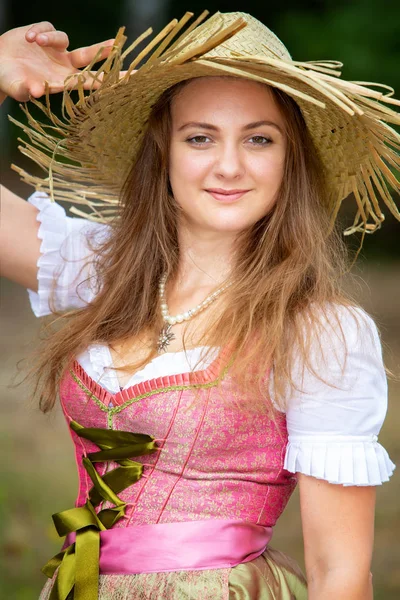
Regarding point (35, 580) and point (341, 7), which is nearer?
point (35, 580)

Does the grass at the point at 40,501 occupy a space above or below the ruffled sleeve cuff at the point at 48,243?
below

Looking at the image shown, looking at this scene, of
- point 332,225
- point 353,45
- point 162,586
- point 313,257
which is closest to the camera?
point 162,586

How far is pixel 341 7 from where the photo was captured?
881cm

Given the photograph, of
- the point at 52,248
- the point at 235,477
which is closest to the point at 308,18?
the point at 52,248

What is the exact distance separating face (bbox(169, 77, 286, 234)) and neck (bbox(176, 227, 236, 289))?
0.08 metres

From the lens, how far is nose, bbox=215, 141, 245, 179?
208 centimetres

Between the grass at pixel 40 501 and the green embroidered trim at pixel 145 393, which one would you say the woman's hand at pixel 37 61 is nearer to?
the green embroidered trim at pixel 145 393

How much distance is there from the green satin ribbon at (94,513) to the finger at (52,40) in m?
0.84

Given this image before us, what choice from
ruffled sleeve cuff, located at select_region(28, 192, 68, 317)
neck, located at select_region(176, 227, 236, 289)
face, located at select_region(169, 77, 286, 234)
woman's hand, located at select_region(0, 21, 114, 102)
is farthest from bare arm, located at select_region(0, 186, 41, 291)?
face, located at select_region(169, 77, 286, 234)

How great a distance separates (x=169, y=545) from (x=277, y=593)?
0.24m

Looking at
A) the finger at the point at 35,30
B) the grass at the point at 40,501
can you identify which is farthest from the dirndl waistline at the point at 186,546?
the grass at the point at 40,501

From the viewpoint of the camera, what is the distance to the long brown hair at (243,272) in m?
2.02

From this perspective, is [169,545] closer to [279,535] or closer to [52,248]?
[52,248]

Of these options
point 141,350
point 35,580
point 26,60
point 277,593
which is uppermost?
point 26,60
